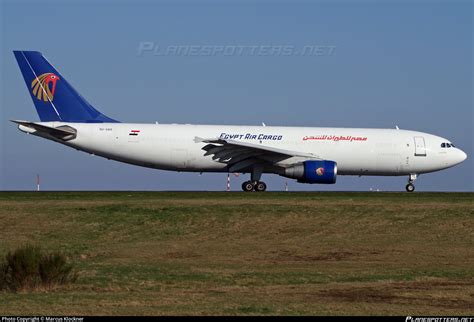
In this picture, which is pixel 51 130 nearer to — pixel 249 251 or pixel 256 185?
pixel 256 185

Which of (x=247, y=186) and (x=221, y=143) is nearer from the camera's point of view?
(x=221, y=143)

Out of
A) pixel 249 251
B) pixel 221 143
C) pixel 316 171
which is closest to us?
pixel 249 251

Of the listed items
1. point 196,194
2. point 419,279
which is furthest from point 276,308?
point 196,194

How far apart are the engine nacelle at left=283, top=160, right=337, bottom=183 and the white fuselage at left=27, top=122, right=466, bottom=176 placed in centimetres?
146

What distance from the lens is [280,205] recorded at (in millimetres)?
34406

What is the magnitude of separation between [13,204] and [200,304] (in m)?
17.9

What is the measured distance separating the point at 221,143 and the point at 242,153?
1.30 meters

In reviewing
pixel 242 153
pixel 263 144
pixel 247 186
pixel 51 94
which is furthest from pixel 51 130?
pixel 263 144

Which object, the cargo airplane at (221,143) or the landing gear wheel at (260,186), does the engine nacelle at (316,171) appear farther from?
the landing gear wheel at (260,186)

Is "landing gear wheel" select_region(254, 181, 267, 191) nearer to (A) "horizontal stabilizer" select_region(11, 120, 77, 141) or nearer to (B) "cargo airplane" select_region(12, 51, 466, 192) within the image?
(B) "cargo airplane" select_region(12, 51, 466, 192)

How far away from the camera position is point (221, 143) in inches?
1743

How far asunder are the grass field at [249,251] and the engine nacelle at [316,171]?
2.61 metres

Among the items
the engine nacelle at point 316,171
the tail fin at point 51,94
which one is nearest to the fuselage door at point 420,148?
the engine nacelle at point 316,171

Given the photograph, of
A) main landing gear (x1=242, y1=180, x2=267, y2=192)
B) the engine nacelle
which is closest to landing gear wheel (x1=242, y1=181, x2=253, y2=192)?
main landing gear (x1=242, y1=180, x2=267, y2=192)
